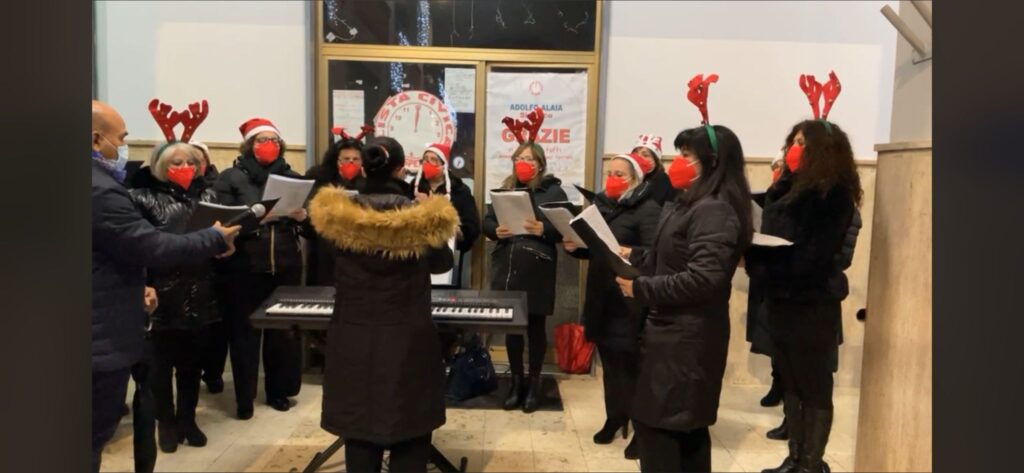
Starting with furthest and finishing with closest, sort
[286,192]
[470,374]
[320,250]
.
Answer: [470,374] < [320,250] < [286,192]

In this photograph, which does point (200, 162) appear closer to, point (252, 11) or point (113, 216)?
point (113, 216)

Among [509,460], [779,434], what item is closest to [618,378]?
[509,460]

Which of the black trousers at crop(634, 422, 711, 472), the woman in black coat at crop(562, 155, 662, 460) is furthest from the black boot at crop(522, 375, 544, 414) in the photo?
the black trousers at crop(634, 422, 711, 472)

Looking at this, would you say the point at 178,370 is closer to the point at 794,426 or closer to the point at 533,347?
the point at 533,347

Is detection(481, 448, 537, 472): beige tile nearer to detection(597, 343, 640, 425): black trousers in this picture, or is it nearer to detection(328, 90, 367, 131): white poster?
detection(597, 343, 640, 425): black trousers

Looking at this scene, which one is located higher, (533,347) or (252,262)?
(252,262)

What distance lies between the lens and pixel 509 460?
129 inches

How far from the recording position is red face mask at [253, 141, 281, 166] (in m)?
3.69

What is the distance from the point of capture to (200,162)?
329 centimetres

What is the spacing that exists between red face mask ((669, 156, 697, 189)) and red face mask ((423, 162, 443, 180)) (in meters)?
1.79

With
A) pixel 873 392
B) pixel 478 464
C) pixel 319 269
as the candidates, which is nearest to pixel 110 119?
pixel 319 269

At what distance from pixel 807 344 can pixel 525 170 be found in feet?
5.95

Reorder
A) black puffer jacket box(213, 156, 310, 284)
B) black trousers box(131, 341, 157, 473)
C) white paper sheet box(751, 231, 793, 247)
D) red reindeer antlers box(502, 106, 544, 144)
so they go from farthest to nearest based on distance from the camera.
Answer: red reindeer antlers box(502, 106, 544, 144)
black puffer jacket box(213, 156, 310, 284)
black trousers box(131, 341, 157, 473)
white paper sheet box(751, 231, 793, 247)

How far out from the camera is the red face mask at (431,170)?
3.96 metres
